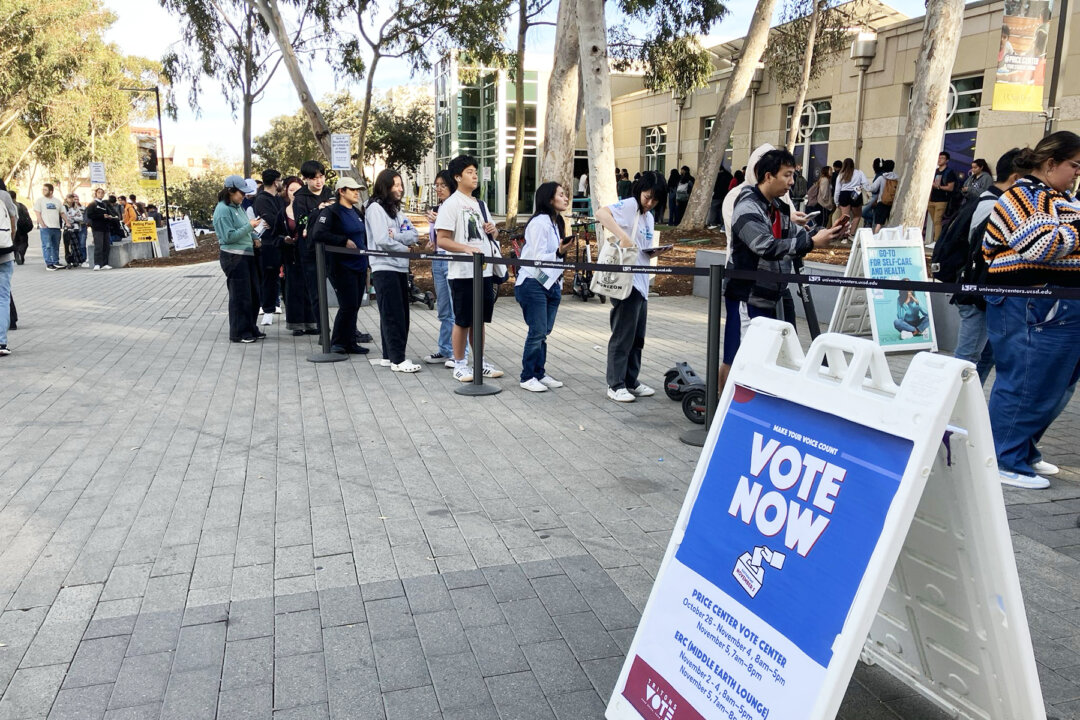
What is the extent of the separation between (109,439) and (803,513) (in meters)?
5.12

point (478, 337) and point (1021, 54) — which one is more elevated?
point (1021, 54)

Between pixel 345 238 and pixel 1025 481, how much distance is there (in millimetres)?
6253

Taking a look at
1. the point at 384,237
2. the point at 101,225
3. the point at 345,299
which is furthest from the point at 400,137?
the point at 384,237

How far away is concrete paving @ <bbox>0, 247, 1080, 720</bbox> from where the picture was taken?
2852 mm

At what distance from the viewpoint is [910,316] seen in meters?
8.70

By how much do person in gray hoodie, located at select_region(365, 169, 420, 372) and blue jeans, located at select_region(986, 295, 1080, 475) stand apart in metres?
4.90

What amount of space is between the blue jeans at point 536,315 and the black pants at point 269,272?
14.5ft

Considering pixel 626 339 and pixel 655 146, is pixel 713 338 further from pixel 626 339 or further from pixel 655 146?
Result: pixel 655 146

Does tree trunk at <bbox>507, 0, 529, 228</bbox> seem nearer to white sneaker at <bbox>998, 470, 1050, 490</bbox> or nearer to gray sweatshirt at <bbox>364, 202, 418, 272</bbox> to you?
gray sweatshirt at <bbox>364, 202, 418, 272</bbox>

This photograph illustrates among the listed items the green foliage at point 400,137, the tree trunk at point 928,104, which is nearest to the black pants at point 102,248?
the tree trunk at point 928,104

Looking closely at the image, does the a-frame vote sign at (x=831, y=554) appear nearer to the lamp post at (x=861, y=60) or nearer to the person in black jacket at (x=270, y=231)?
the person in black jacket at (x=270, y=231)

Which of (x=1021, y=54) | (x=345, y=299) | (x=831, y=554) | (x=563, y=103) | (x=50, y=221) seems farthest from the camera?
(x=50, y=221)

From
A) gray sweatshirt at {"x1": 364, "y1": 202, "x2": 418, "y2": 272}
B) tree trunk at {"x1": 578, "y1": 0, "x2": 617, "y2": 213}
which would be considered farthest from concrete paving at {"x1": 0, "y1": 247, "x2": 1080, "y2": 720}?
tree trunk at {"x1": 578, "y1": 0, "x2": 617, "y2": 213}

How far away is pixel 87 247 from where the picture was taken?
75.8 feet
